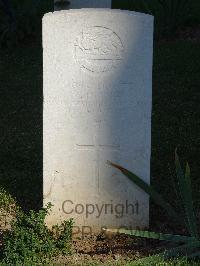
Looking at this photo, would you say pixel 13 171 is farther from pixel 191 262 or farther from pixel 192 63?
pixel 192 63

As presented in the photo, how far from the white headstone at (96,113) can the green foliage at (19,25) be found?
610 cm

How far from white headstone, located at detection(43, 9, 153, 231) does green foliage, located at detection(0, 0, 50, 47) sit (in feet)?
Result: 20.0

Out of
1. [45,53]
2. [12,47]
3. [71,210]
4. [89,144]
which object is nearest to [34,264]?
[71,210]

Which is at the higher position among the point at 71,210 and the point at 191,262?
the point at 71,210

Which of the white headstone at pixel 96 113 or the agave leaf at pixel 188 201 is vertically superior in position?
the white headstone at pixel 96 113

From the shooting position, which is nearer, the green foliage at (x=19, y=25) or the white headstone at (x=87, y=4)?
the white headstone at (x=87, y=4)

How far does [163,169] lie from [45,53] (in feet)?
5.78

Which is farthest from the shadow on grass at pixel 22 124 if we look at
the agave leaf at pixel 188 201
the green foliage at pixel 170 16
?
the green foliage at pixel 170 16

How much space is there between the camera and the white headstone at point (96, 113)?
11.9 ft

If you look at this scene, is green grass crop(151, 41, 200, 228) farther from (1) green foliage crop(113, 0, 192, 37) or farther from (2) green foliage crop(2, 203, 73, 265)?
(2) green foliage crop(2, 203, 73, 265)

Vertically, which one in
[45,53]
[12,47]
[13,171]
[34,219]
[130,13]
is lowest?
[34,219]

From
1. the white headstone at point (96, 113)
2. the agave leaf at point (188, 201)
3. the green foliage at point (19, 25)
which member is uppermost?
the green foliage at point (19, 25)

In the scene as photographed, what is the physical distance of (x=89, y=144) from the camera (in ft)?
12.4

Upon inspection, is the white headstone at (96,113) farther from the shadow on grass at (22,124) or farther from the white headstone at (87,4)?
the white headstone at (87,4)
